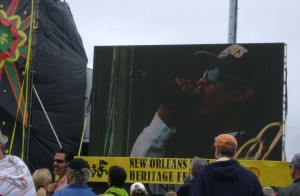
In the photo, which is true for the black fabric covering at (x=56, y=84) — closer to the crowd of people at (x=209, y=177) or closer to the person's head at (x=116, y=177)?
the person's head at (x=116, y=177)

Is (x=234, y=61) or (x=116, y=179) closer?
(x=116, y=179)

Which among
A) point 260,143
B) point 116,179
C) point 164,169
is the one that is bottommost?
point 164,169

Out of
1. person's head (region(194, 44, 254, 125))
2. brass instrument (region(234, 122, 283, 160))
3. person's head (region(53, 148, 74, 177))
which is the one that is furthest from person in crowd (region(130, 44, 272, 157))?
person's head (region(53, 148, 74, 177))

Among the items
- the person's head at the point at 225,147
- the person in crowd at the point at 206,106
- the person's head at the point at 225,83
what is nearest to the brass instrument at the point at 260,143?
the person in crowd at the point at 206,106

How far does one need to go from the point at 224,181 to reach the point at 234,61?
9800 mm

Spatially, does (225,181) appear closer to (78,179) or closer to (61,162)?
(78,179)

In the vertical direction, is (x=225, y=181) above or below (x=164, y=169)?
above

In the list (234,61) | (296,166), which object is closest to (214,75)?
(234,61)

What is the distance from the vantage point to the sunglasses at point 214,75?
1454 cm

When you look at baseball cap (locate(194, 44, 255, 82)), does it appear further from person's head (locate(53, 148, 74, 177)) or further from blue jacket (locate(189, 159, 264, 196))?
blue jacket (locate(189, 159, 264, 196))

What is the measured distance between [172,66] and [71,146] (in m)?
3.26

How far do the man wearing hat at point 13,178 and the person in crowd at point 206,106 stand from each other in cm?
989

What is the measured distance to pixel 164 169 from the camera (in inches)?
568

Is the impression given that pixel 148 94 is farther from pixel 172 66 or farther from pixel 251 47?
pixel 251 47
